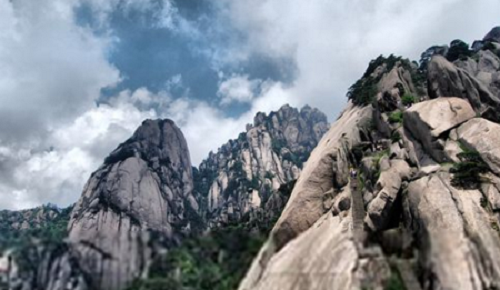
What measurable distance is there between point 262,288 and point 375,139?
21.1 meters

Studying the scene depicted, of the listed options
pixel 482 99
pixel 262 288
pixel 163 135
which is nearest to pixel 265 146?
pixel 163 135

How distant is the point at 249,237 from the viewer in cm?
1192

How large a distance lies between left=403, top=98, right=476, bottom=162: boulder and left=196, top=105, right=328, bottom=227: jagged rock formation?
63562 mm

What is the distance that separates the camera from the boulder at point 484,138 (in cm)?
2039

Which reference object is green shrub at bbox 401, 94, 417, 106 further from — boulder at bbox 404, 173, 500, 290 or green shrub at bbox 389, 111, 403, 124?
boulder at bbox 404, 173, 500, 290

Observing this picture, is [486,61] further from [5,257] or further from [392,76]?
[5,257]

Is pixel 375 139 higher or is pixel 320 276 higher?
pixel 375 139

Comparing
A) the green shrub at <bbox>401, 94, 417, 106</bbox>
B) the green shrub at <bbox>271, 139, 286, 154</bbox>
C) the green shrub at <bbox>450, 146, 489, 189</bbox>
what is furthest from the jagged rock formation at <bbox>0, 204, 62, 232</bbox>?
the green shrub at <bbox>450, 146, 489, 189</bbox>

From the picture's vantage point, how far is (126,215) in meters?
69.7

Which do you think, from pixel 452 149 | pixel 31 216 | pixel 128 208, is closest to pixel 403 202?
pixel 452 149

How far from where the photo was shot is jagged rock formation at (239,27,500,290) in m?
10.6

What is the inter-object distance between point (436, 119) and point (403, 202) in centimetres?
598

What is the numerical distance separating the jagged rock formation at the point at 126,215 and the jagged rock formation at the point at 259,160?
28.1ft

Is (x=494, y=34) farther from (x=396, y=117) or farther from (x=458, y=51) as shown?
(x=396, y=117)
